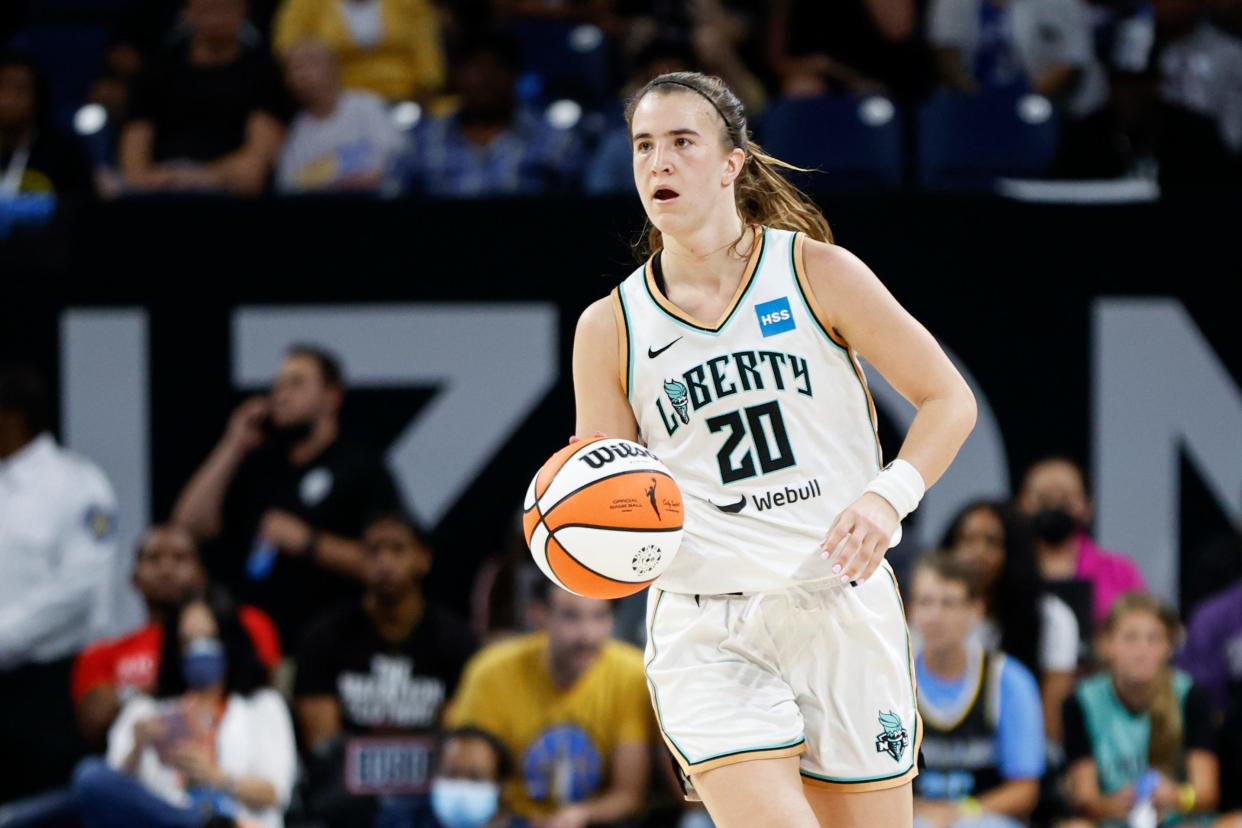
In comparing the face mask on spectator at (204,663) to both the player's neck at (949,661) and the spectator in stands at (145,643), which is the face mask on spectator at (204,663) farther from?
the player's neck at (949,661)

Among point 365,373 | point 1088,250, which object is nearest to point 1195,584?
point 1088,250

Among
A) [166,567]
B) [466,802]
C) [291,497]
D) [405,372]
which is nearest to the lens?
[466,802]

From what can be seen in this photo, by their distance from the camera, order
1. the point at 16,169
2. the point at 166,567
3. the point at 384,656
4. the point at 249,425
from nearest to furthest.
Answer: the point at 384,656 → the point at 166,567 → the point at 249,425 → the point at 16,169

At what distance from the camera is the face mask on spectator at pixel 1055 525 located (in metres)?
8.50

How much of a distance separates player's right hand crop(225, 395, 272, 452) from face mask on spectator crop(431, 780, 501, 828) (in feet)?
7.78

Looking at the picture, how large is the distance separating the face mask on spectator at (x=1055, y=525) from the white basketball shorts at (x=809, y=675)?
14.5 feet

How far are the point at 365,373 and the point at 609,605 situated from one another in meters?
1.92

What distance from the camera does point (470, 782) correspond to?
741cm

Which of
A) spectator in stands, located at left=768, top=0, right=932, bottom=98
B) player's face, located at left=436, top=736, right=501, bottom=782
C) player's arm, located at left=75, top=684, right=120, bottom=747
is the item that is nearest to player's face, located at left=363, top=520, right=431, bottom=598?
player's face, located at left=436, top=736, right=501, bottom=782

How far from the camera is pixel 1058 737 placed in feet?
26.2

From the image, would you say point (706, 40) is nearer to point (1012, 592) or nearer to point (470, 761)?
point (1012, 592)

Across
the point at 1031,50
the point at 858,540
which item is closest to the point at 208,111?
the point at 1031,50

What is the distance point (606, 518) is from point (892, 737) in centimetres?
83

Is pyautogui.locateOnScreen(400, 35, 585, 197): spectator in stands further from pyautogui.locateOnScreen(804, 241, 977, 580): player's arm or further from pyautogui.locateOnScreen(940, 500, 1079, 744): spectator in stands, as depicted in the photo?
pyautogui.locateOnScreen(804, 241, 977, 580): player's arm
